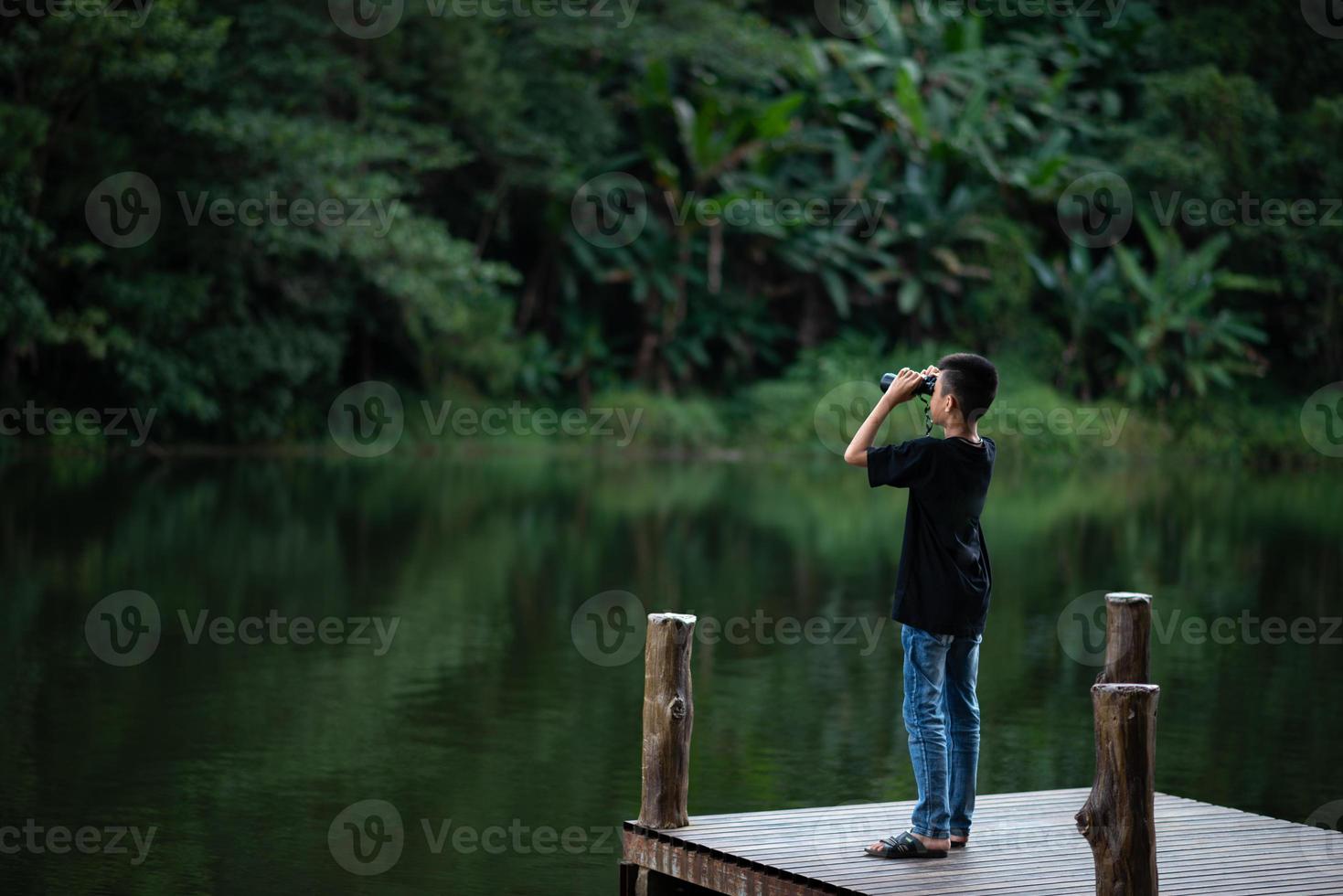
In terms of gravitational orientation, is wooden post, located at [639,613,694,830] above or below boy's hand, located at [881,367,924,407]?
below

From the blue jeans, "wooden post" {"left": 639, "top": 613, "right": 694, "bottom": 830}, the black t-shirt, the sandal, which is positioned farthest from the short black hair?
the sandal

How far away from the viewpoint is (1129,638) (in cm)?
690

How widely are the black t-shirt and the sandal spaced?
68 centimetres

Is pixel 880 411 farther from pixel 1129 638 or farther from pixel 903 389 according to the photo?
pixel 1129 638

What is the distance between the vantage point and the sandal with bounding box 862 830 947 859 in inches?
215

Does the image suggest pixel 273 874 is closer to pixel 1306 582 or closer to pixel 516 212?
pixel 1306 582

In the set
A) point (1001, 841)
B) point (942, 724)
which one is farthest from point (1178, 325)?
point (942, 724)

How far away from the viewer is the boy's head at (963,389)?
17.5 feet

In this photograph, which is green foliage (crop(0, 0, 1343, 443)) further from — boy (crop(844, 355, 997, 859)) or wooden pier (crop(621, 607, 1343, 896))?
boy (crop(844, 355, 997, 859))

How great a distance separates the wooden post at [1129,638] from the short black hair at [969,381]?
1855mm

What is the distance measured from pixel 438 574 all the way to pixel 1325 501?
44.3 feet

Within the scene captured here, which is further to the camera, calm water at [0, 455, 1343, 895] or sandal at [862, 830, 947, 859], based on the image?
calm water at [0, 455, 1343, 895]

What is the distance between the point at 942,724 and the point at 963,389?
1.05 meters

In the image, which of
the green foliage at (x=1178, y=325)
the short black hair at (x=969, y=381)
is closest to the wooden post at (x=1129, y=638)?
the short black hair at (x=969, y=381)
